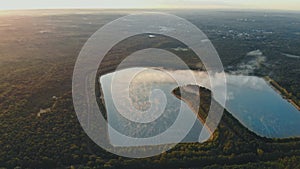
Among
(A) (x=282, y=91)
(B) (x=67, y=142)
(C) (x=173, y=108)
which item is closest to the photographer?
(B) (x=67, y=142)

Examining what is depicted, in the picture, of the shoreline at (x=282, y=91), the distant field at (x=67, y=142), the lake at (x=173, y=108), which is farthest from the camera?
the shoreline at (x=282, y=91)

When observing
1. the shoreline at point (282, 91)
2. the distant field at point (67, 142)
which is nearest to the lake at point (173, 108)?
the shoreline at point (282, 91)

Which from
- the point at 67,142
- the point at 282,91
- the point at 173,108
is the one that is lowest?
the point at 67,142

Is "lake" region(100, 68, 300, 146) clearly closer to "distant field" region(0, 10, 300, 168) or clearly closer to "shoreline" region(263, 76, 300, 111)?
"shoreline" region(263, 76, 300, 111)

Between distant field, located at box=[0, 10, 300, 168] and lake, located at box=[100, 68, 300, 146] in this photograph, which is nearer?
distant field, located at box=[0, 10, 300, 168]

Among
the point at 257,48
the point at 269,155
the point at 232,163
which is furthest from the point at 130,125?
the point at 257,48

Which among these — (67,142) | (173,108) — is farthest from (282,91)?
(67,142)

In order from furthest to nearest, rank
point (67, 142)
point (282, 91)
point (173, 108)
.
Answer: point (282, 91) < point (173, 108) < point (67, 142)

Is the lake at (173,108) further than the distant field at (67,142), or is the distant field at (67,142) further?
the lake at (173,108)

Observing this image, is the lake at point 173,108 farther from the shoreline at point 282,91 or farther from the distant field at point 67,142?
the distant field at point 67,142

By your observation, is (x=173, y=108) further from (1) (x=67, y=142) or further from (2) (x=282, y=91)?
(2) (x=282, y=91)

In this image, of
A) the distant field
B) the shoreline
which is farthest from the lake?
the distant field

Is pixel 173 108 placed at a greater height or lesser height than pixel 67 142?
greater
